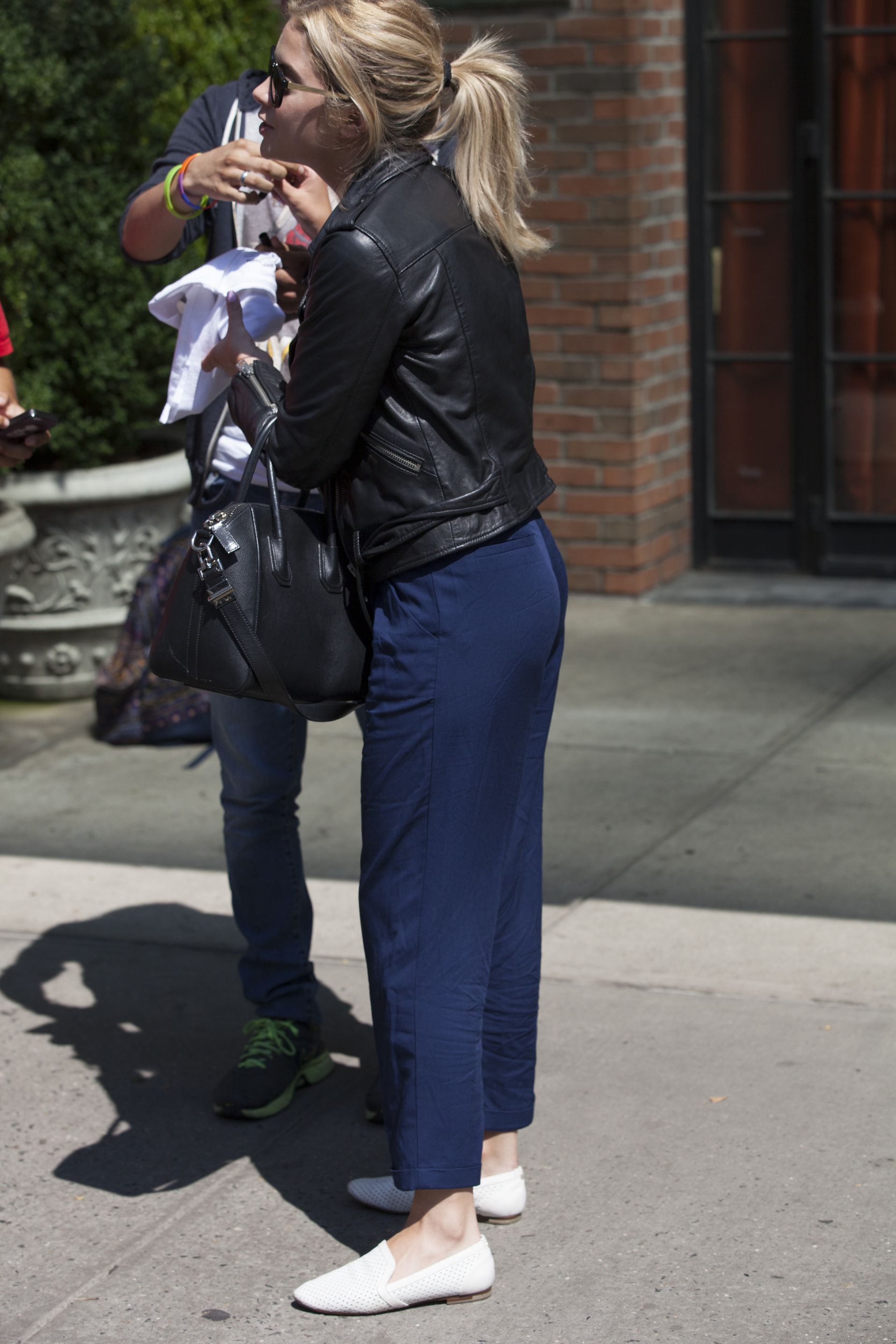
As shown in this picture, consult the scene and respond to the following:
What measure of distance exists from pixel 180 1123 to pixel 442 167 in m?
1.80

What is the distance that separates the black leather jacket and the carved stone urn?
3541mm

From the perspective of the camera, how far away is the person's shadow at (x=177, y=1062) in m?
3.21

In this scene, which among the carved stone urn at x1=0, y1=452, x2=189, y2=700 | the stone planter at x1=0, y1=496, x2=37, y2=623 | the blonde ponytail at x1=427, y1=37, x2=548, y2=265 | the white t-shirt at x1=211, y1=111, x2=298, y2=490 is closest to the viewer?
the blonde ponytail at x1=427, y1=37, x2=548, y2=265

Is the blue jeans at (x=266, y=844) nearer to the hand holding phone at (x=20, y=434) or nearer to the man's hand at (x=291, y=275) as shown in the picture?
the hand holding phone at (x=20, y=434)

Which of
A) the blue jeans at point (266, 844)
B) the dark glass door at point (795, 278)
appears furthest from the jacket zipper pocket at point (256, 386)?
the dark glass door at point (795, 278)

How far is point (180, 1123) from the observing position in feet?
11.1

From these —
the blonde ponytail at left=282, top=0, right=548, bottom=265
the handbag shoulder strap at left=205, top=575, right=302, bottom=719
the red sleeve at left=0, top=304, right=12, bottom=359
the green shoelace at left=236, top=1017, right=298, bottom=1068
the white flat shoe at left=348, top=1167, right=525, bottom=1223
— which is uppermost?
the blonde ponytail at left=282, top=0, right=548, bottom=265

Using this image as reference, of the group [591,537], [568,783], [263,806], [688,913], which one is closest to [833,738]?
[568,783]

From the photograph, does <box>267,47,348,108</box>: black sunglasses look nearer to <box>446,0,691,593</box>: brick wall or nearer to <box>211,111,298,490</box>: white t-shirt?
<box>211,111,298,490</box>: white t-shirt

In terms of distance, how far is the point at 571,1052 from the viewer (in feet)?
11.8

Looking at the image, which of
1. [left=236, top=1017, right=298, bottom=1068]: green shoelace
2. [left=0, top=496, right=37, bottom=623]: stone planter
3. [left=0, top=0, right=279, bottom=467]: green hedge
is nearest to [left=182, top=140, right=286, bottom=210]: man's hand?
[left=236, top=1017, right=298, bottom=1068]: green shoelace

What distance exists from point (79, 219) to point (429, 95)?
3.72 meters

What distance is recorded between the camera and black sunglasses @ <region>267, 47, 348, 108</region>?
2.54 m

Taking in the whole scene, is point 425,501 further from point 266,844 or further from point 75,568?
point 75,568
